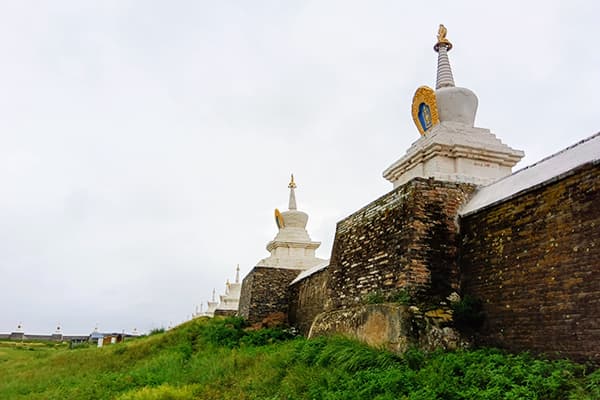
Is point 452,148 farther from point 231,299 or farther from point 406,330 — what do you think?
point 231,299

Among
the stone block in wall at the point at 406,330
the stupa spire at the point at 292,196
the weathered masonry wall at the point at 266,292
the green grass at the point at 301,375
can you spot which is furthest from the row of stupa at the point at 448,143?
the stupa spire at the point at 292,196

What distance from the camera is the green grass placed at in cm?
525

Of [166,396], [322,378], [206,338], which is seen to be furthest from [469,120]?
[206,338]

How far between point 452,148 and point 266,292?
33.5 ft

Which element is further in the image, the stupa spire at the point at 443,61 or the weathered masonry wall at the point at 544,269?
the stupa spire at the point at 443,61

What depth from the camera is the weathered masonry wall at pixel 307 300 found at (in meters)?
14.1

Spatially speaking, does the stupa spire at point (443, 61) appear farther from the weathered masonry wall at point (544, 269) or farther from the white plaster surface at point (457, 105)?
the weathered masonry wall at point (544, 269)

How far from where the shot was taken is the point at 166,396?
8.62m

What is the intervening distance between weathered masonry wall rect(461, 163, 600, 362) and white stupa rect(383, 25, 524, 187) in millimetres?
2754

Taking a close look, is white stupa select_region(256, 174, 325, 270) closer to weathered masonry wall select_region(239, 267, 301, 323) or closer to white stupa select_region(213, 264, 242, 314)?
weathered masonry wall select_region(239, 267, 301, 323)

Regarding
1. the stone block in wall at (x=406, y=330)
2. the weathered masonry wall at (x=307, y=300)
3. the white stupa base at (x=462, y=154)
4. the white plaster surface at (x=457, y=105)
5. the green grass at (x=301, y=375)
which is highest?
the white plaster surface at (x=457, y=105)

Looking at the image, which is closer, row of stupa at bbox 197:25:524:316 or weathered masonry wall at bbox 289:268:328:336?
row of stupa at bbox 197:25:524:316

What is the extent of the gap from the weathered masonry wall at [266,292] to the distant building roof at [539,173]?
441 inches

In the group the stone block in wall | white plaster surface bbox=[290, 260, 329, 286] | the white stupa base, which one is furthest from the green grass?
the white stupa base
